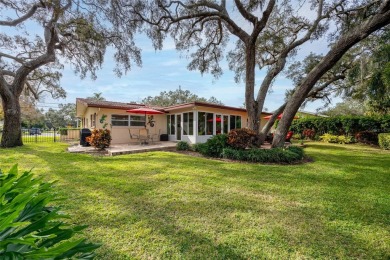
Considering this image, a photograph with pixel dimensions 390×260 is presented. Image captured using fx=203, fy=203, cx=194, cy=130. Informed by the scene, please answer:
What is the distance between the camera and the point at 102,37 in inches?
409

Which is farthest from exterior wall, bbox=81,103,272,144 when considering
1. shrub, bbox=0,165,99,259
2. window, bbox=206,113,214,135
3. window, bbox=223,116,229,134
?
shrub, bbox=0,165,99,259

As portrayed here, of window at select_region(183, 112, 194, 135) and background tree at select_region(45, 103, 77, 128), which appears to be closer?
window at select_region(183, 112, 194, 135)

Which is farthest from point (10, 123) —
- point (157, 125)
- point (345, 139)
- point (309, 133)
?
point (345, 139)

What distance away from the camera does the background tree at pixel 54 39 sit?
31.7ft

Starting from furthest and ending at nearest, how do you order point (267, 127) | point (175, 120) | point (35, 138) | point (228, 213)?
point (35, 138)
point (175, 120)
point (267, 127)
point (228, 213)

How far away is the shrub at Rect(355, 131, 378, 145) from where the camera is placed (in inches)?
571

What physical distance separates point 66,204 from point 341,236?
14.0ft

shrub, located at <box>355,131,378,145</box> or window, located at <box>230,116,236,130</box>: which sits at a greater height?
window, located at <box>230,116,236,130</box>

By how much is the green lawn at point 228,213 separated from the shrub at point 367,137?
1122cm

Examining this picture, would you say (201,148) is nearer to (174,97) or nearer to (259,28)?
(259,28)

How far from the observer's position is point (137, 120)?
15062 millimetres

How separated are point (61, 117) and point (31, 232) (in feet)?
263

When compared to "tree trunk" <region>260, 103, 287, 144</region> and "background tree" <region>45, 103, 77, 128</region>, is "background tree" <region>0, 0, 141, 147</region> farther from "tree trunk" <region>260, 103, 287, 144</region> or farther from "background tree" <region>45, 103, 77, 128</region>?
"background tree" <region>45, 103, 77, 128</region>

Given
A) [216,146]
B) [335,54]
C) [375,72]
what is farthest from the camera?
[216,146]
